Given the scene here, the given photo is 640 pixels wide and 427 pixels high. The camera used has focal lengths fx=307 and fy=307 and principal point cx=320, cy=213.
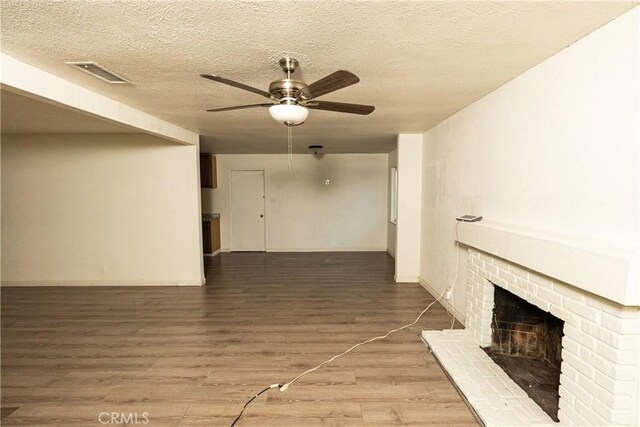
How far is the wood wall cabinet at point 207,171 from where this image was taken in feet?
21.6

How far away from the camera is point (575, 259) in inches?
60.3

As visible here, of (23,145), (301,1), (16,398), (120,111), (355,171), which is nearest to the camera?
(301,1)

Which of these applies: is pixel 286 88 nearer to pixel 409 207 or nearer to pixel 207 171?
pixel 409 207

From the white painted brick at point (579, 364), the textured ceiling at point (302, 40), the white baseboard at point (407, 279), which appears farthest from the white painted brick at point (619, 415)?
the white baseboard at point (407, 279)

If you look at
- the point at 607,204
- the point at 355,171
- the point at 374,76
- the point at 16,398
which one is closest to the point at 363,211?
the point at 355,171

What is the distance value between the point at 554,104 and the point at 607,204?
2.38 feet

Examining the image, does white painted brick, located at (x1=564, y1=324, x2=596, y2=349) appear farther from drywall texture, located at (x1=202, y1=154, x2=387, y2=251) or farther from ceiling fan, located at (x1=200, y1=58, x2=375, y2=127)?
drywall texture, located at (x1=202, y1=154, x2=387, y2=251)

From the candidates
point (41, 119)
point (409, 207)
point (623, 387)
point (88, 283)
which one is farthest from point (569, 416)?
point (88, 283)

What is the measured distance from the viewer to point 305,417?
1909 millimetres

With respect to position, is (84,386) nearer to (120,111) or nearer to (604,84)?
(120,111)

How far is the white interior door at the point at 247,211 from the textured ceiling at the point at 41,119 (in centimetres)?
304

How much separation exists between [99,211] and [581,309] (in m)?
5.58

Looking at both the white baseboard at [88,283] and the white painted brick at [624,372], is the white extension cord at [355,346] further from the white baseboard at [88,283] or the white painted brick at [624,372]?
the white baseboard at [88,283]

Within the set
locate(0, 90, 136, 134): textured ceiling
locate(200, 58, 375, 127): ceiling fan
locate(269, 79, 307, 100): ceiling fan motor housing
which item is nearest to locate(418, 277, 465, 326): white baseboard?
locate(200, 58, 375, 127): ceiling fan
